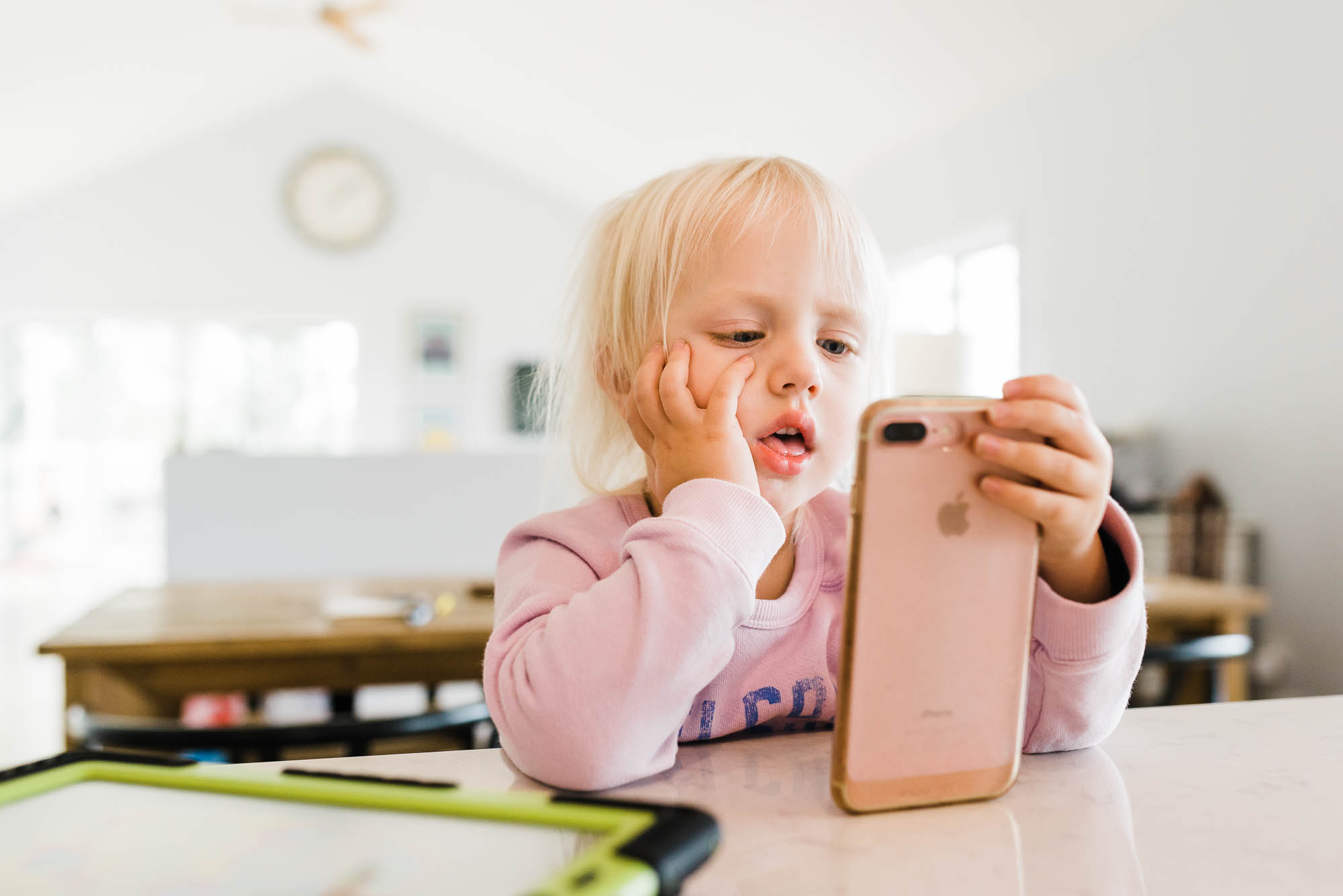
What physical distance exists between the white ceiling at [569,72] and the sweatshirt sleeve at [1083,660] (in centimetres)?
311

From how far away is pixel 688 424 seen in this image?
511mm

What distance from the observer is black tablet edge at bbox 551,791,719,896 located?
0.24 meters

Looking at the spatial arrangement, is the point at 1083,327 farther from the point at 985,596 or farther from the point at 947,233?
the point at 985,596

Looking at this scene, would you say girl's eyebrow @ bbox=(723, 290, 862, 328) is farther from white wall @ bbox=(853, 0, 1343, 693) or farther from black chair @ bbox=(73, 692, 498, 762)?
white wall @ bbox=(853, 0, 1343, 693)

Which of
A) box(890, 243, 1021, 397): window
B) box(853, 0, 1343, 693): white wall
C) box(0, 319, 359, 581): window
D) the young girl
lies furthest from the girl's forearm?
box(0, 319, 359, 581): window

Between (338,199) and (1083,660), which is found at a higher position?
(338,199)

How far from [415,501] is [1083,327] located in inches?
92.0

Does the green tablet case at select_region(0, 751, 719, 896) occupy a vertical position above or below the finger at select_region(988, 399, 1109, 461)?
below

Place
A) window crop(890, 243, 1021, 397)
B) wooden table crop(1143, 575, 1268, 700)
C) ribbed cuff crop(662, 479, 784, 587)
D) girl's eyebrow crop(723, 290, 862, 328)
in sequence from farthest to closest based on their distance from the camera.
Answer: window crop(890, 243, 1021, 397)
wooden table crop(1143, 575, 1268, 700)
girl's eyebrow crop(723, 290, 862, 328)
ribbed cuff crop(662, 479, 784, 587)

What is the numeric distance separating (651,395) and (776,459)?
0.08 m

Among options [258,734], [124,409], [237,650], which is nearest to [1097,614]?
[258,734]

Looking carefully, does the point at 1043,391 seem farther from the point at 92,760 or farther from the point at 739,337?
the point at 92,760

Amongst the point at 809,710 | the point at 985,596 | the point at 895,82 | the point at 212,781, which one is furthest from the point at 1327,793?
the point at 895,82

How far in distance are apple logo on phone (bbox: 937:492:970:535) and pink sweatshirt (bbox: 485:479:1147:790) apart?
3.9 inches
